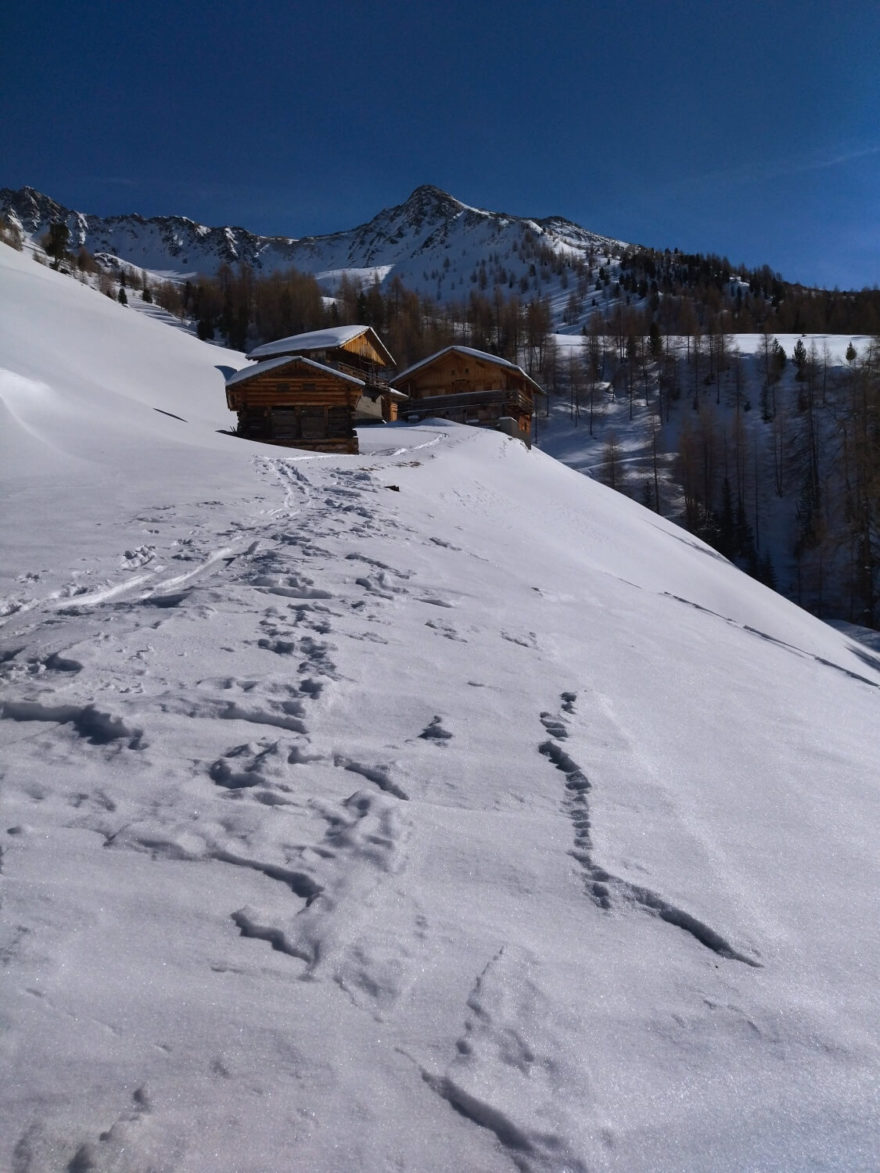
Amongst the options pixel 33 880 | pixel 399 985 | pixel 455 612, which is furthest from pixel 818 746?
pixel 33 880

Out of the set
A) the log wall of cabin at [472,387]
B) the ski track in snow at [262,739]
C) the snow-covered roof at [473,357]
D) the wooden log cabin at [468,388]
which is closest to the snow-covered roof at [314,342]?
the snow-covered roof at [473,357]

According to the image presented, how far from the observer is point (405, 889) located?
2.22 meters

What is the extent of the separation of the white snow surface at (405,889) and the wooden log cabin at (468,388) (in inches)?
1027

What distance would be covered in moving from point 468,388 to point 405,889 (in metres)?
34.3

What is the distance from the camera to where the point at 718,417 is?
5872 centimetres

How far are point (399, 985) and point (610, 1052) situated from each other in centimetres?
58

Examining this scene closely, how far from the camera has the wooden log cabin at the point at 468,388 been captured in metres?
31.6

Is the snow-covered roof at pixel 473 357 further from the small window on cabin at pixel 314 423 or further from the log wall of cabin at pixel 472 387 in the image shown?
the small window on cabin at pixel 314 423

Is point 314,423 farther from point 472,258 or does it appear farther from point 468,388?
point 472,258

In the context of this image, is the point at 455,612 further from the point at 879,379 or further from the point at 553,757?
the point at 879,379

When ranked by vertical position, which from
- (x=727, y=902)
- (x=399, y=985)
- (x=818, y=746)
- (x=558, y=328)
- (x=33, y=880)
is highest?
(x=558, y=328)

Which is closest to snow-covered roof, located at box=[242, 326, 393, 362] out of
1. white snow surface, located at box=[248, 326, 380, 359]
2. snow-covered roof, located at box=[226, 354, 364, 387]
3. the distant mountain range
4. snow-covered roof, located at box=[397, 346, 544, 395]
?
white snow surface, located at box=[248, 326, 380, 359]

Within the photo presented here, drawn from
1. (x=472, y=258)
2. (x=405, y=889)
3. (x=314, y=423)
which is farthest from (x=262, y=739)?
(x=472, y=258)

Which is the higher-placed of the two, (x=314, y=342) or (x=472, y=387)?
(x=314, y=342)
